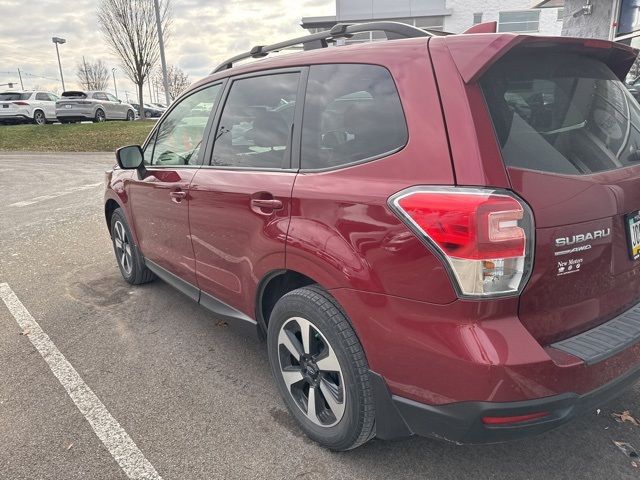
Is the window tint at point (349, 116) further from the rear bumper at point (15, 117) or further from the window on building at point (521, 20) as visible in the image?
the window on building at point (521, 20)

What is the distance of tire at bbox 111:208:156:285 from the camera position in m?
4.38

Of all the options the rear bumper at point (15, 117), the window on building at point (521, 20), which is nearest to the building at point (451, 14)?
the window on building at point (521, 20)

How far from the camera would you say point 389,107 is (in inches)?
78.7

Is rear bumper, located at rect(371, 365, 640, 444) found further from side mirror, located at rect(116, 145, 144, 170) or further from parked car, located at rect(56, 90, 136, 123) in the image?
parked car, located at rect(56, 90, 136, 123)

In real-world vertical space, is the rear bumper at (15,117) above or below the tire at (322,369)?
above

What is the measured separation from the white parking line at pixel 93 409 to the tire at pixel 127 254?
905 millimetres

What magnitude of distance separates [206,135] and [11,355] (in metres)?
2.09

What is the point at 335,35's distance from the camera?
2.54 m

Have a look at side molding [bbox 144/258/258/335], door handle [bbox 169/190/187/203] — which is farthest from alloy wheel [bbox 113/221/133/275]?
door handle [bbox 169/190/187/203]

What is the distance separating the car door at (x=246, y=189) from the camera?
2.44 m

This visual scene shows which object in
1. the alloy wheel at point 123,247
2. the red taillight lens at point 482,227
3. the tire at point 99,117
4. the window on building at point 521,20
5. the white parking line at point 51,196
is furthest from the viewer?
the window on building at point 521,20

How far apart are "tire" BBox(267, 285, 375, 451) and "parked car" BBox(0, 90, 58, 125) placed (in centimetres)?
2538

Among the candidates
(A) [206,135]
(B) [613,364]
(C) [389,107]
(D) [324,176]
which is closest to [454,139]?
(C) [389,107]

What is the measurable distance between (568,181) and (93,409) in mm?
2671
